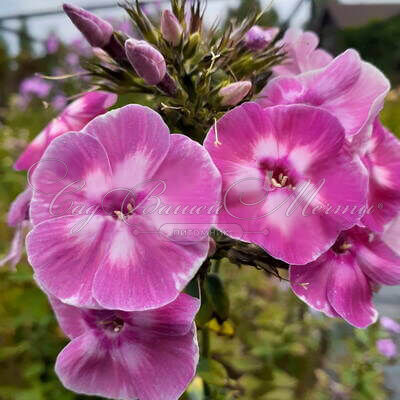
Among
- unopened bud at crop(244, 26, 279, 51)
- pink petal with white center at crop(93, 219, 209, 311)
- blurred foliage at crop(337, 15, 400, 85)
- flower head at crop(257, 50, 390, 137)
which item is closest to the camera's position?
pink petal with white center at crop(93, 219, 209, 311)

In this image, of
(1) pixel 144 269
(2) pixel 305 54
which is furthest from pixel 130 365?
(2) pixel 305 54

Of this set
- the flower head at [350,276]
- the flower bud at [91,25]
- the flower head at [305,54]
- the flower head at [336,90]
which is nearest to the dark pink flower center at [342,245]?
the flower head at [350,276]

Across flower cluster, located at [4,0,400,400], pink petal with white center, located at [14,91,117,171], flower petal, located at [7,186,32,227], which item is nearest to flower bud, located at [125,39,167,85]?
flower cluster, located at [4,0,400,400]

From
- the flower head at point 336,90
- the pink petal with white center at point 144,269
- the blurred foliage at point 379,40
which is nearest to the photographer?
the pink petal with white center at point 144,269

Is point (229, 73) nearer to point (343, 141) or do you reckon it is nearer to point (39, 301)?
point (343, 141)

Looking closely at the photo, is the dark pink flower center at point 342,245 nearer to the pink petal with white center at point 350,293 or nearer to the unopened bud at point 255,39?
the pink petal with white center at point 350,293

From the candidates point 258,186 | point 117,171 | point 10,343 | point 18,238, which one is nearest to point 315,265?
point 258,186

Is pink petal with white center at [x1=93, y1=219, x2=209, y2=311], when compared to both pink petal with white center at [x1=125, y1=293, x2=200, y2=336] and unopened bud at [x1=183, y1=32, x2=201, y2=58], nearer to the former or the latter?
pink petal with white center at [x1=125, y1=293, x2=200, y2=336]

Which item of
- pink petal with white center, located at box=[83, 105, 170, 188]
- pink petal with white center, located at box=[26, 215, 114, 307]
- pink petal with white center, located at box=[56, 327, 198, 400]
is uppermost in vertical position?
pink petal with white center, located at box=[83, 105, 170, 188]
